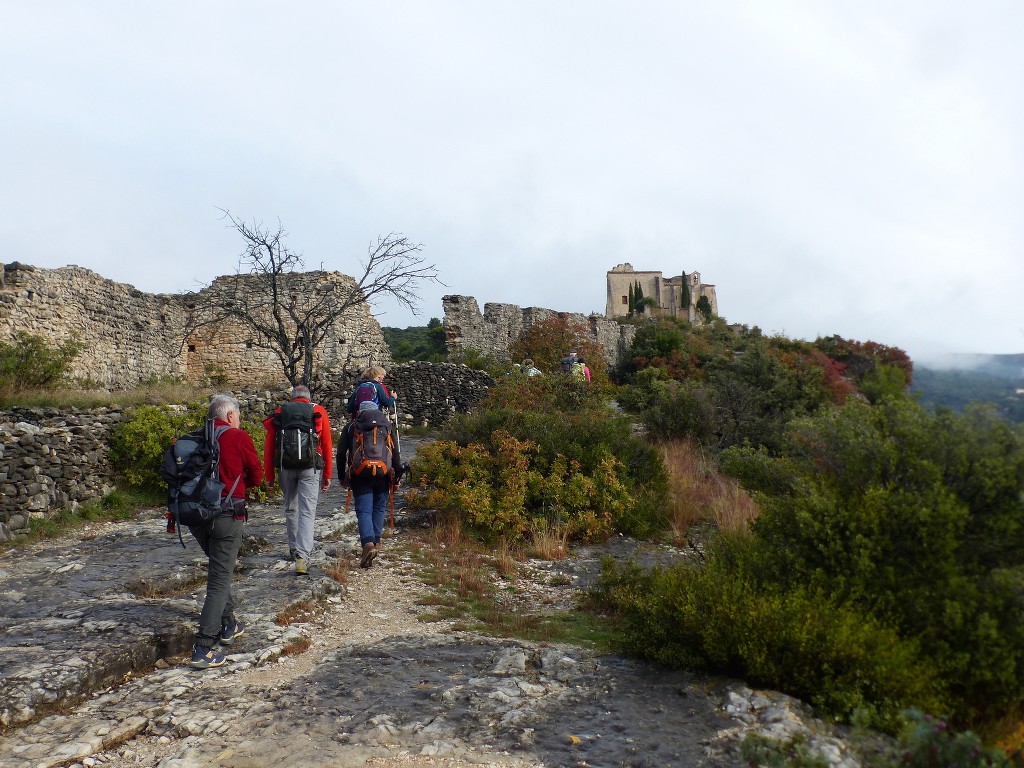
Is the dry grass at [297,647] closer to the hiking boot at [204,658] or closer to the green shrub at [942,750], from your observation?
the hiking boot at [204,658]

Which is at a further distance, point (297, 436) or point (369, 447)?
point (369, 447)

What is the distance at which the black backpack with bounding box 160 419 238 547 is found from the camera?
16.7 ft

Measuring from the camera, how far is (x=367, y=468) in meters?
7.48

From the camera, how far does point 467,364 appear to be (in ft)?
69.0

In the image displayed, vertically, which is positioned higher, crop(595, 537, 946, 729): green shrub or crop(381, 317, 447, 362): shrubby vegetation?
crop(381, 317, 447, 362): shrubby vegetation

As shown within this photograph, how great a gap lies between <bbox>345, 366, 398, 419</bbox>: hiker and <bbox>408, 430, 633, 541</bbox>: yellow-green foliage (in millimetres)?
1685

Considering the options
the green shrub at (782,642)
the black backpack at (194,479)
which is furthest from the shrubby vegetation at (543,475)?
the black backpack at (194,479)

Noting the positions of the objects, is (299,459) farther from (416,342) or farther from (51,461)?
(416,342)

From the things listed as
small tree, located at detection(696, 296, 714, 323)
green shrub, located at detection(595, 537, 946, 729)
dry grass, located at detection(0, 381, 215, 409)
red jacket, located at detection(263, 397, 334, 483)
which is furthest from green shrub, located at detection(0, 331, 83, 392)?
small tree, located at detection(696, 296, 714, 323)

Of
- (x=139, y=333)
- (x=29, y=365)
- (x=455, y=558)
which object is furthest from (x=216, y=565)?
(x=139, y=333)

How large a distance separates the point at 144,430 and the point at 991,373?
9.80 meters

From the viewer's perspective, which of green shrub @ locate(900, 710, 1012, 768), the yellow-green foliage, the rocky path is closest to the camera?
green shrub @ locate(900, 710, 1012, 768)

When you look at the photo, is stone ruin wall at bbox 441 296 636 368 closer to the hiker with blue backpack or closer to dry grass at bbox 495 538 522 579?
dry grass at bbox 495 538 522 579

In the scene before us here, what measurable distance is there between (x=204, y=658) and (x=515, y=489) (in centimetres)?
488
